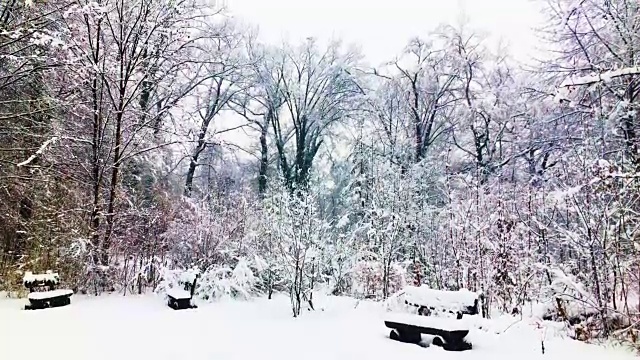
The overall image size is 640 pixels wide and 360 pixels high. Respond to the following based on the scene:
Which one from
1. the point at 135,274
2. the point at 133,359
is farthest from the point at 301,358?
the point at 135,274

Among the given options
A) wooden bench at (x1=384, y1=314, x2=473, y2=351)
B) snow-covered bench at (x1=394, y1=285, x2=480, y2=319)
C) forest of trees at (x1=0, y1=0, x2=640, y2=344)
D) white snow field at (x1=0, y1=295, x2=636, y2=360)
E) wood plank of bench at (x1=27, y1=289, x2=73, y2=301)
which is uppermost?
forest of trees at (x1=0, y1=0, x2=640, y2=344)

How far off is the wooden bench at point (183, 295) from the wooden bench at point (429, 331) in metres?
4.25

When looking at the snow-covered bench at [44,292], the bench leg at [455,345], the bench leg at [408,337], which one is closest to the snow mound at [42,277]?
the snow-covered bench at [44,292]

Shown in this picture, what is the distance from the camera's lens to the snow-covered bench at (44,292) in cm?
863

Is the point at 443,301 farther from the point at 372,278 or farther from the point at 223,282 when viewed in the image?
the point at 223,282

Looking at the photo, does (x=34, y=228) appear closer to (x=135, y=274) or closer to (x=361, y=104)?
(x=135, y=274)

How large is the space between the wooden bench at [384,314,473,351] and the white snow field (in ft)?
0.47

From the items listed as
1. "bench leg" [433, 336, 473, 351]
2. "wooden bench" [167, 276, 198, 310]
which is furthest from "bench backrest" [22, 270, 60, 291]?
"bench leg" [433, 336, 473, 351]

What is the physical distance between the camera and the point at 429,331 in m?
6.32

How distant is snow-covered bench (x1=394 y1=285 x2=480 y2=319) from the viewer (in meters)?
6.49

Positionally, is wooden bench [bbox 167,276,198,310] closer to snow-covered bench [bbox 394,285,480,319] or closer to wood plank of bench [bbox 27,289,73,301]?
wood plank of bench [bbox 27,289,73,301]

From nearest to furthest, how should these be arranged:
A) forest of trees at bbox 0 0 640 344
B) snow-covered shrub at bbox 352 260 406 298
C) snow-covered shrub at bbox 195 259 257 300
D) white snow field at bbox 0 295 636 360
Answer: white snow field at bbox 0 295 636 360, forest of trees at bbox 0 0 640 344, snow-covered shrub at bbox 195 259 257 300, snow-covered shrub at bbox 352 260 406 298

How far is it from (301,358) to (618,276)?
4303 millimetres

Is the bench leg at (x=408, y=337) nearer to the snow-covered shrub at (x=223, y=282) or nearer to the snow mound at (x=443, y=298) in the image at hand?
the snow mound at (x=443, y=298)
